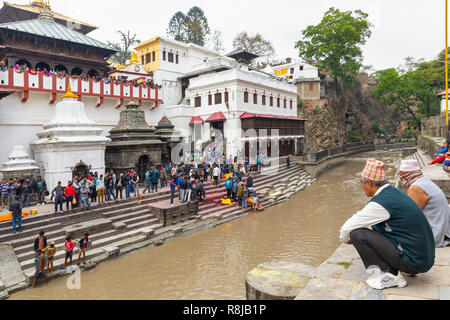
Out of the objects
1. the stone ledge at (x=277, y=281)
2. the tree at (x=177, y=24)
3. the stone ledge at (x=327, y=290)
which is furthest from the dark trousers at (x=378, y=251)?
the tree at (x=177, y=24)

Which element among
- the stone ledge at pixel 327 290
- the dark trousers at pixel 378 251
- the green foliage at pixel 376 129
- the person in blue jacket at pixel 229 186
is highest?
the green foliage at pixel 376 129

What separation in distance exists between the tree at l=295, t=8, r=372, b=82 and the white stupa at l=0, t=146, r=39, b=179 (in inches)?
1620

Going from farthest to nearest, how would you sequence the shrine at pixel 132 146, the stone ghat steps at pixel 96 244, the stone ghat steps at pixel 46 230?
the shrine at pixel 132 146
the stone ghat steps at pixel 46 230
the stone ghat steps at pixel 96 244

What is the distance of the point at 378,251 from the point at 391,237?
0.72ft

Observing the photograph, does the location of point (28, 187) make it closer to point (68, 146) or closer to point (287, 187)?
point (68, 146)

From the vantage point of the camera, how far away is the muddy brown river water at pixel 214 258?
8.54m

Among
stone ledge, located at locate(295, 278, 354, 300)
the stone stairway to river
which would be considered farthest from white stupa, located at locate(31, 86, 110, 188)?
stone ledge, located at locate(295, 278, 354, 300)

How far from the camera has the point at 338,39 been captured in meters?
44.0

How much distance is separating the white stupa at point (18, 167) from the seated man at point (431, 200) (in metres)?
17.4

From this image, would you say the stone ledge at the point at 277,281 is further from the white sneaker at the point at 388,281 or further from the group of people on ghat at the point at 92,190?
the group of people on ghat at the point at 92,190

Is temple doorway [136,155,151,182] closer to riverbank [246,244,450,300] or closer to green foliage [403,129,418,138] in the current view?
riverbank [246,244,450,300]

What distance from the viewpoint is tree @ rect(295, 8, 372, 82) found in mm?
43219

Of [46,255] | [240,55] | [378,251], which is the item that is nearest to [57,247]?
[46,255]
